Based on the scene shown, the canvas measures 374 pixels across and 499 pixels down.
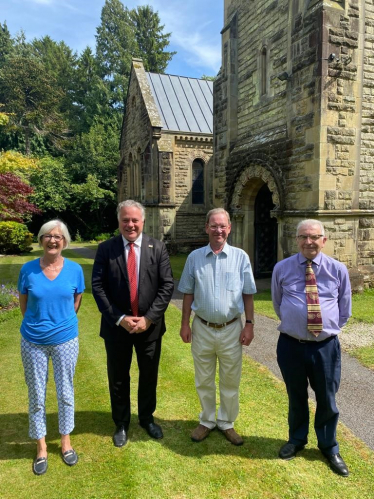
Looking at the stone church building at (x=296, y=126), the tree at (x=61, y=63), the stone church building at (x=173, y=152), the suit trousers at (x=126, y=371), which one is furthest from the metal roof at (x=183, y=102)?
the tree at (x=61, y=63)

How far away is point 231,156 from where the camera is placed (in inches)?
498

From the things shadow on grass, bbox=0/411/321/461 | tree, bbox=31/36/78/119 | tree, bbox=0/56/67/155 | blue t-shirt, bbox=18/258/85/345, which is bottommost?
shadow on grass, bbox=0/411/321/461

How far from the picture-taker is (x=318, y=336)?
3014 mm

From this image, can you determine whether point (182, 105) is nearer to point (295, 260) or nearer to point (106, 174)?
point (106, 174)

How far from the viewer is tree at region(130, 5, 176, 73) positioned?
40.6 meters

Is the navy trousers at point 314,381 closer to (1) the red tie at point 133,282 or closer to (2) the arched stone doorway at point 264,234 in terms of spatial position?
(1) the red tie at point 133,282

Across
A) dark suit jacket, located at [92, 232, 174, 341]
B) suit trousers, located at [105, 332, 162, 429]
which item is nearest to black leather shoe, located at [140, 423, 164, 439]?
suit trousers, located at [105, 332, 162, 429]

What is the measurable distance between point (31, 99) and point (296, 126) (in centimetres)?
3454

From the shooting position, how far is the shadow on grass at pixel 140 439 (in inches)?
131

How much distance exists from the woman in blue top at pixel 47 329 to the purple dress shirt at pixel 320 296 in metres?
1.91

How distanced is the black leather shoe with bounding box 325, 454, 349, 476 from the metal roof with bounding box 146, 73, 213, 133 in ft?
57.6

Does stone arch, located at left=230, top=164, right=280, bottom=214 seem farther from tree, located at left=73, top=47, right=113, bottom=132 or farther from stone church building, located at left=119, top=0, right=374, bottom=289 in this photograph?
tree, located at left=73, top=47, right=113, bottom=132

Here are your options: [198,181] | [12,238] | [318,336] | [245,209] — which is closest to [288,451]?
[318,336]

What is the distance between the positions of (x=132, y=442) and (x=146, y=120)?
58.2 feet
